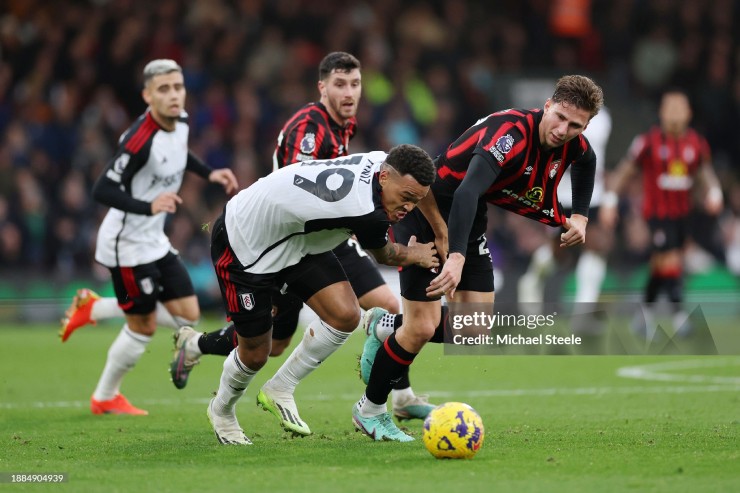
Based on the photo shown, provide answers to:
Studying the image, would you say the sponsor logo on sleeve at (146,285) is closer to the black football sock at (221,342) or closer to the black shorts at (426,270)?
the black football sock at (221,342)

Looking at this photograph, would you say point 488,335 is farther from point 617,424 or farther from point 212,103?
point 212,103

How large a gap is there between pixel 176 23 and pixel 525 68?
621 cm

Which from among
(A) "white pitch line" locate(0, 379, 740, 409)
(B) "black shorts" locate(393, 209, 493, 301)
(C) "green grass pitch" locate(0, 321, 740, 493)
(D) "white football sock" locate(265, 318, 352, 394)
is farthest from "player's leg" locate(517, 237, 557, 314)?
(D) "white football sock" locate(265, 318, 352, 394)

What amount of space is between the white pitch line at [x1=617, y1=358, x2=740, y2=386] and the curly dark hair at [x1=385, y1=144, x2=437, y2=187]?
5.46 metres

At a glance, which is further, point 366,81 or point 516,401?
point 366,81

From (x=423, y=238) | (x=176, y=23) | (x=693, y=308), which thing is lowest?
(x=693, y=308)

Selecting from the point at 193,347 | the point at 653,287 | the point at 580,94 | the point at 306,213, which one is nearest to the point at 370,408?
the point at 306,213

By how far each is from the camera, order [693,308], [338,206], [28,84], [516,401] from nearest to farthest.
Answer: [338,206], [516,401], [693,308], [28,84]

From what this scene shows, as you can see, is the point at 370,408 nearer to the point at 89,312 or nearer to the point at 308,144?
the point at 308,144

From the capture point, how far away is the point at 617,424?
8289 millimetres

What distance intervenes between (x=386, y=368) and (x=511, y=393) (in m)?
3.42

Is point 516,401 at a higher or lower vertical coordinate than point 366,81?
lower

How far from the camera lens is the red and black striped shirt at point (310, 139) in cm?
856

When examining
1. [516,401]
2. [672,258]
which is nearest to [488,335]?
[516,401]
